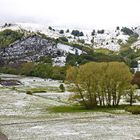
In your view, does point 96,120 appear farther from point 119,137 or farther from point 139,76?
point 139,76

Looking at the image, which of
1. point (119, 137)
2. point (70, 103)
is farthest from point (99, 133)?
point (70, 103)

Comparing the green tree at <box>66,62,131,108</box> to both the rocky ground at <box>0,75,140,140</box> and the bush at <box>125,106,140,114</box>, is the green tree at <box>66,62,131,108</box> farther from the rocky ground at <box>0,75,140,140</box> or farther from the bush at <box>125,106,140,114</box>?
the rocky ground at <box>0,75,140,140</box>

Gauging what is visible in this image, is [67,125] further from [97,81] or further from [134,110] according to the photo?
[97,81]

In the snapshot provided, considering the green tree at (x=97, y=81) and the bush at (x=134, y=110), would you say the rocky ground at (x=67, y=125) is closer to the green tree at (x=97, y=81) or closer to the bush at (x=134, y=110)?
the bush at (x=134, y=110)

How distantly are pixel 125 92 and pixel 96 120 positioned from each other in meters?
23.7

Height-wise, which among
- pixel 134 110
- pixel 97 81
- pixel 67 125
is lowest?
pixel 134 110

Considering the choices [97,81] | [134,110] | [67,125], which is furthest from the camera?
[97,81]

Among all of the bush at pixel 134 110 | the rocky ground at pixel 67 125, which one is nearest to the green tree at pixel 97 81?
the bush at pixel 134 110

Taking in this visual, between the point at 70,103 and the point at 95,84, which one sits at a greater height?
the point at 95,84

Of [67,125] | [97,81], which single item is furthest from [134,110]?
[67,125]

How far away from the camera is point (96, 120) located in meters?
66.2

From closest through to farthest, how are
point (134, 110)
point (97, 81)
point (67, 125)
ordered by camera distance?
point (67, 125) < point (134, 110) < point (97, 81)

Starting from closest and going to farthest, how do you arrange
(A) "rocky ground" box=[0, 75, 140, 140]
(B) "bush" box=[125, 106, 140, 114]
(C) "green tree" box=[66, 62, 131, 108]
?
(A) "rocky ground" box=[0, 75, 140, 140] → (B) "bush" box=[125, 106, 140, 114] → (C) "green tree" box=[66, 62, 131, 108]

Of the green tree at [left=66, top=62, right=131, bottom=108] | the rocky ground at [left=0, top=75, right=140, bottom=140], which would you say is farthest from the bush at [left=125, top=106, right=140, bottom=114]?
the green tree at [left=66, top=62, right=131, bottom=108]
